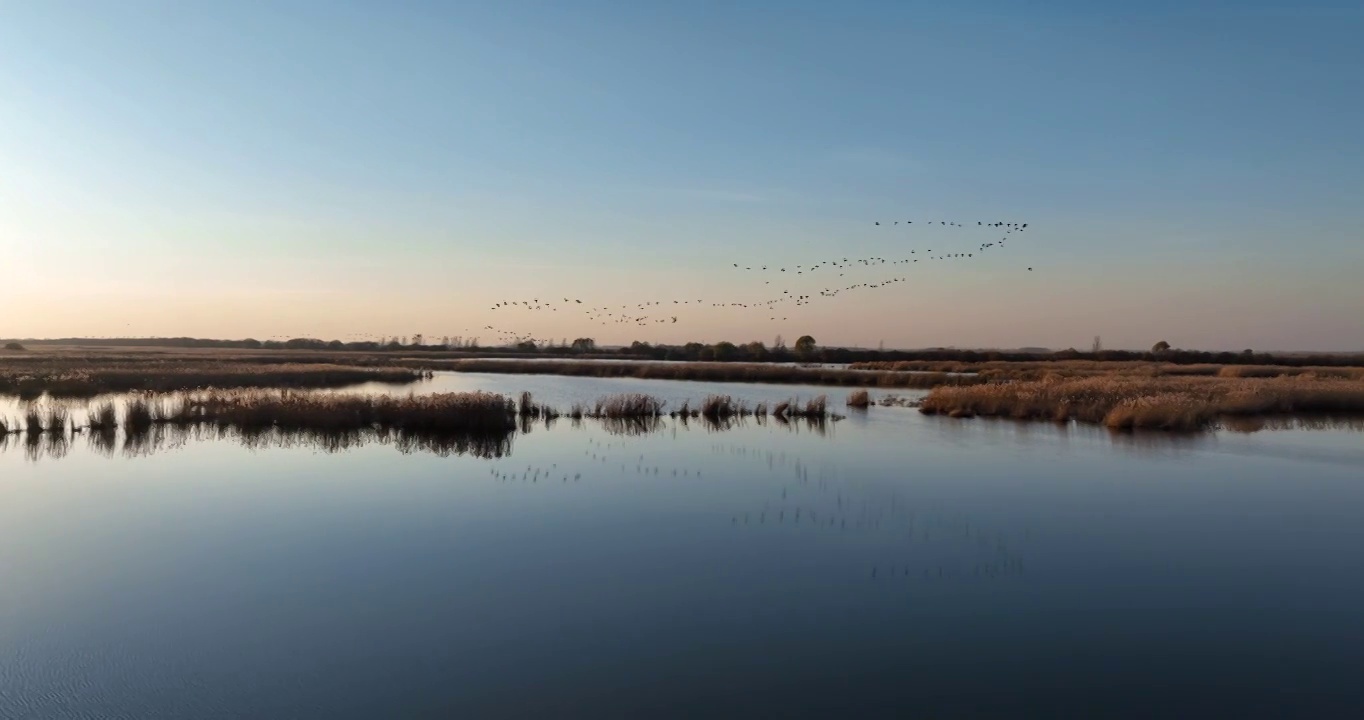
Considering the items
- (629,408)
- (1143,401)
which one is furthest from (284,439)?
(1143,401)

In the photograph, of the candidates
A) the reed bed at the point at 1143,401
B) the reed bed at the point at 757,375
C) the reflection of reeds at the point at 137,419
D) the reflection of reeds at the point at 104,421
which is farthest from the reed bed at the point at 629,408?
the reed bed at the point at 757,375

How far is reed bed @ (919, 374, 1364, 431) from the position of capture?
2458cm

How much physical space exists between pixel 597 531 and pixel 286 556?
11.7 ft

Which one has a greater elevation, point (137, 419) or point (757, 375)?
point (757, 375)

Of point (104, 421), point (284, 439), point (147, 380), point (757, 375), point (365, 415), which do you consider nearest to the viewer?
point (284, 439)

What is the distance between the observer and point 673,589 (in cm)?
929

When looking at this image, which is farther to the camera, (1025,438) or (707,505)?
(1025,438)

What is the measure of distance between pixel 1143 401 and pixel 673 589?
66.9 feet

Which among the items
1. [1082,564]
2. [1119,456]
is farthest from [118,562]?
[1119,456]

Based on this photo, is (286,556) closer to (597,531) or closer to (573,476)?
(597,531)

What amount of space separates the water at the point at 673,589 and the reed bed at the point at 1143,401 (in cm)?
733

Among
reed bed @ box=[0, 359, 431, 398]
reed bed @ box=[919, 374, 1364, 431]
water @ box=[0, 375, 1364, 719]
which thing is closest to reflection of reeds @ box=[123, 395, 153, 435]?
water @ box=[0, 375, 1364, 719]

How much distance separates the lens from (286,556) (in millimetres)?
10492

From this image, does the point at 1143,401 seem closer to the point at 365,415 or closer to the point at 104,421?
the point at 365,415
